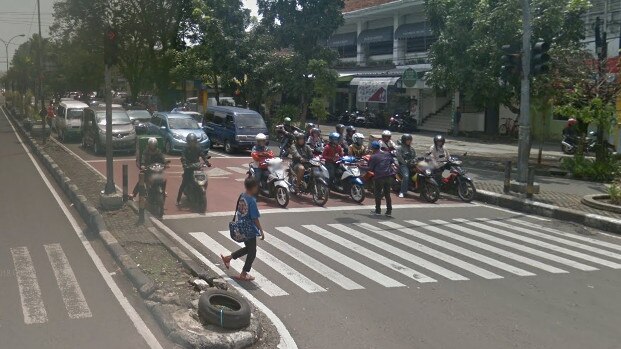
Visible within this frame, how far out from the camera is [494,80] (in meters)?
23.8

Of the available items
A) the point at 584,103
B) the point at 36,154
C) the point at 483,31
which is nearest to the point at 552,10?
the point at 483,31

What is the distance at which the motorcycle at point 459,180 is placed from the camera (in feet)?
56.0

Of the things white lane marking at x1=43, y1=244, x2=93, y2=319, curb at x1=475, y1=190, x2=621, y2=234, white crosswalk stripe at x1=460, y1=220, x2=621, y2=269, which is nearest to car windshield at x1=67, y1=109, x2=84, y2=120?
curb at x1=475, y1=190, x2=621, y2=234

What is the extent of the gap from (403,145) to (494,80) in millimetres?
7745

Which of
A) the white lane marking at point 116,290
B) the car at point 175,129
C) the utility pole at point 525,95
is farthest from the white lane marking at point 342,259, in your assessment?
the car at point 175,129

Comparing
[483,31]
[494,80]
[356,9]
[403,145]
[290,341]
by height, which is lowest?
[290,341]

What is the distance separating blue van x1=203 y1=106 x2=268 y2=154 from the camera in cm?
2748

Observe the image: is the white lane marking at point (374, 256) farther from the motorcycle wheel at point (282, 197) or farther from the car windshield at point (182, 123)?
the car windshield at point (182, 123)

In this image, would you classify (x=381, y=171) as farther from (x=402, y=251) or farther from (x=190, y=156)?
(x=190, y=156)

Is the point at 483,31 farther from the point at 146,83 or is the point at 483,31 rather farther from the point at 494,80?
the point at 146,83

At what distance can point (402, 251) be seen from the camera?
1120cm

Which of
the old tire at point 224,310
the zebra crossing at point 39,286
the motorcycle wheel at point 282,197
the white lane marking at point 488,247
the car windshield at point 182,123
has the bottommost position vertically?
the zebra crossing at point 39,286

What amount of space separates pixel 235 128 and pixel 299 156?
464 inches

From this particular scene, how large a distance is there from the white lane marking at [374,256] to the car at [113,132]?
52.0 feet
